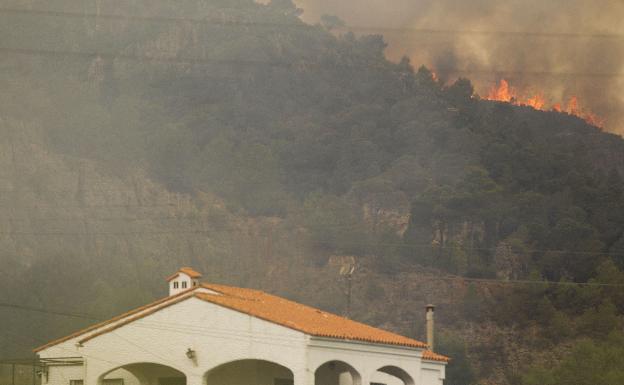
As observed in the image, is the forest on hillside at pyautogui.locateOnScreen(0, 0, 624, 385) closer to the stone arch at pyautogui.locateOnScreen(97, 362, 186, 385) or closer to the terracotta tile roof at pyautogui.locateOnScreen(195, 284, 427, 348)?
the terracotta tile roof at pyautogui.locateOnScreen(195, 284, 427, 348)

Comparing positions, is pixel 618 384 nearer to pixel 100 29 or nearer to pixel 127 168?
pixel 127 168

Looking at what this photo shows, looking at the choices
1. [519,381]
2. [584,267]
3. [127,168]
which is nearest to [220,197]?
[127,168]

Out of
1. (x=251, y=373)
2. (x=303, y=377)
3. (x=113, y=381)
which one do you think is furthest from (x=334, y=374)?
(x=113, y=381)

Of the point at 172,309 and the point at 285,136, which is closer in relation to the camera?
the point at 172,309

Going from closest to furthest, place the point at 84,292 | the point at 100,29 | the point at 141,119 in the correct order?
the point at 84,292
the point at 141,119
the point at 100,29

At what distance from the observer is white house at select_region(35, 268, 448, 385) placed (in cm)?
3872

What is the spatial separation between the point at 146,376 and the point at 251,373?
4161 mm

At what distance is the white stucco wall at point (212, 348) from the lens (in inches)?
1517

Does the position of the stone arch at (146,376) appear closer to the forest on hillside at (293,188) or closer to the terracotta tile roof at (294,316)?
the terracotta tile roof at (294,316)

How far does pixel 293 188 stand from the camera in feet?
516

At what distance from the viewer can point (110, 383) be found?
142 ft

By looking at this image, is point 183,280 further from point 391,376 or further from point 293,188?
point 293,188

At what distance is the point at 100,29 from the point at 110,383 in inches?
6207

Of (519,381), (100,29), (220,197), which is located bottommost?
(519,381)
